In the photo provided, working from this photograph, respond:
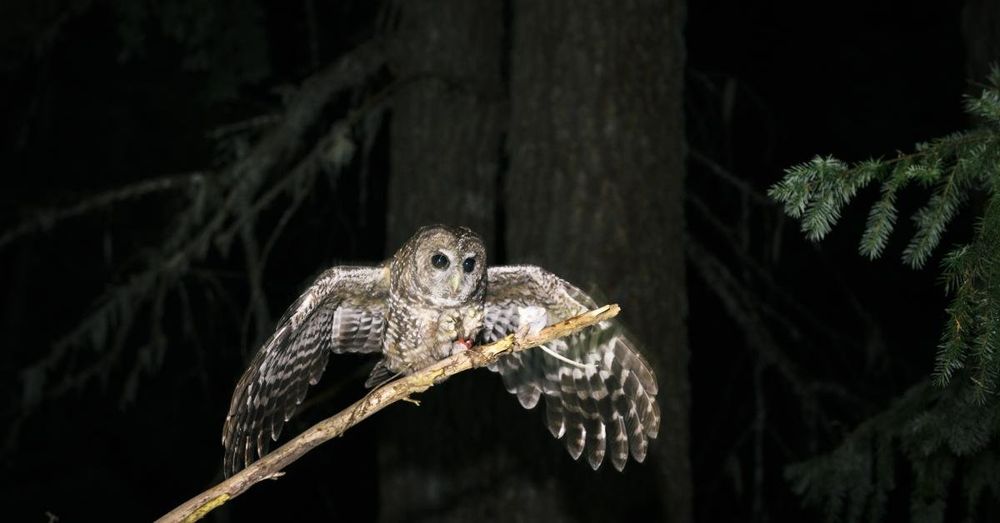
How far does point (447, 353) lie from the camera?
393 centimetres

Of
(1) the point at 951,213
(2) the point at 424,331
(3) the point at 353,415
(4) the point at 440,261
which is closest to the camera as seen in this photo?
(1) the point at 951,213

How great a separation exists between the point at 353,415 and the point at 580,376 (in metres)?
1.56

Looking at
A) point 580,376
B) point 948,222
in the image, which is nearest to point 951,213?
point 948,222

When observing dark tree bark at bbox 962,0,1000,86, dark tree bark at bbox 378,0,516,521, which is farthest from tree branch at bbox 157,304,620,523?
dark tree bark at bbox 378,0,516,521

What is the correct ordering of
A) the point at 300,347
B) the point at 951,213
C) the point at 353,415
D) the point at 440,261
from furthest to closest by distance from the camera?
the point at 300,347 < the point at 440,261 < the point at 353,415 < the point at 951,213

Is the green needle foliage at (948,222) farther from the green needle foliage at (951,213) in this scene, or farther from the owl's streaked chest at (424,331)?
the owl's streaked chest at (424,331)

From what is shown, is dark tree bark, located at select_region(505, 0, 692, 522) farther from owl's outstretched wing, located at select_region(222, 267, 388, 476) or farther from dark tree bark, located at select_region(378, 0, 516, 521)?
owl's outstretched wing, located at select_region(222, 267, 388, 476)

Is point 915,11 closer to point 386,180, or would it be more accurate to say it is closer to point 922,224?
point 386,180

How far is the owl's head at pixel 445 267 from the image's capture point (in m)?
3.77

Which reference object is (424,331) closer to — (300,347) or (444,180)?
(300,347)

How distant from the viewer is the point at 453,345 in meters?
3.94

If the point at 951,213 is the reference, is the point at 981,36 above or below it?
above

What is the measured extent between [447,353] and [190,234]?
2.33 m

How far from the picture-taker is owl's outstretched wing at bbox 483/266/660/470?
3.68m
